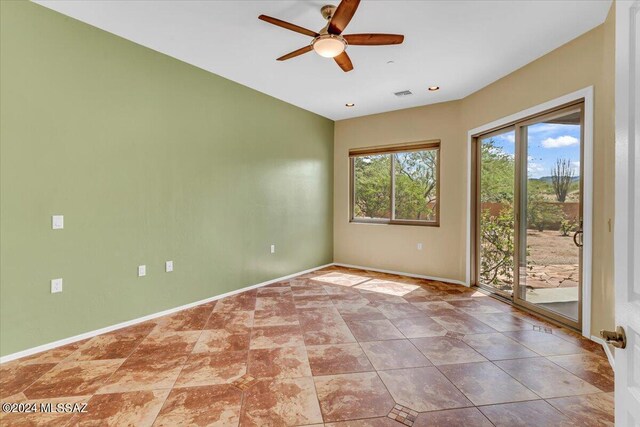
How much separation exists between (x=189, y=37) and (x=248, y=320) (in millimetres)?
2914

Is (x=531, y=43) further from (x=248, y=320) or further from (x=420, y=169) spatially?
(x=248, y=320)

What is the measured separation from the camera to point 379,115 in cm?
531

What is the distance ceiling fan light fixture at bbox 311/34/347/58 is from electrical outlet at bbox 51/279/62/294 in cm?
294

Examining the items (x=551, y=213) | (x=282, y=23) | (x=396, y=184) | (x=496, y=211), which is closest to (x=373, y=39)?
(x=282, y=23)

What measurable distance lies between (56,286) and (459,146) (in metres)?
5.11

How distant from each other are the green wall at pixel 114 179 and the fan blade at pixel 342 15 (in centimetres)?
205

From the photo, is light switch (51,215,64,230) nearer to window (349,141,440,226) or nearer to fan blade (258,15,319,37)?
fan blade (258,15,319,37)

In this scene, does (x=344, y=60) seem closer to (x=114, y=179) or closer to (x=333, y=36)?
(x=333, y=36)

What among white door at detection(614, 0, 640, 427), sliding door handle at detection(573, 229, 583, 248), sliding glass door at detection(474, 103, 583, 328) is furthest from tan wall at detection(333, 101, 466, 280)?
white door at detection(614, 0, 640, 427)

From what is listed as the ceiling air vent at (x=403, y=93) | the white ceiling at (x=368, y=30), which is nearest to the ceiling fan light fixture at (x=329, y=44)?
the white ceiling at (x=368, y=30)

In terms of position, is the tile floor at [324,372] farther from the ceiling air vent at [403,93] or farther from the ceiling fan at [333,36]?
the ceiling air vent at [403,93]

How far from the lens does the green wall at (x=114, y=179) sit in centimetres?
235

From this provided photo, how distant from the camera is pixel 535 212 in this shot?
132 inches

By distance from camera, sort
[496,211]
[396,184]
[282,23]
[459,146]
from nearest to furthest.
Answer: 1. [282,23]
2. [496,211]
3. [459,146]
4. [396,184]
